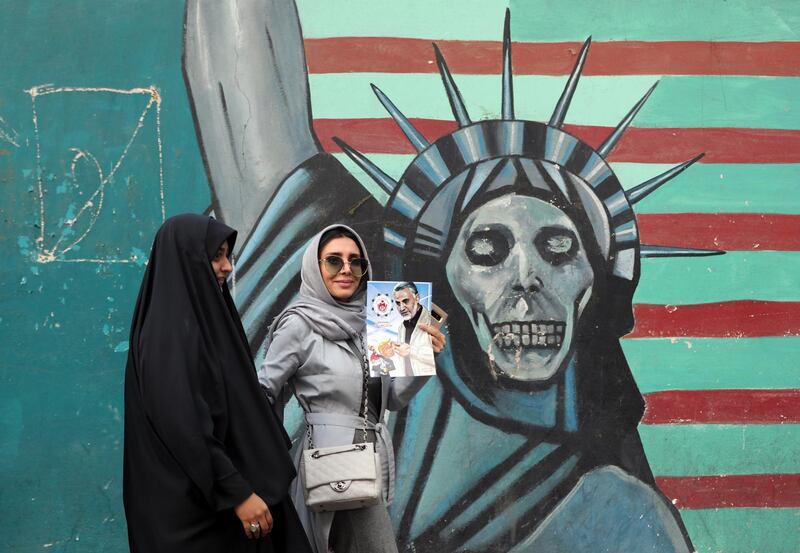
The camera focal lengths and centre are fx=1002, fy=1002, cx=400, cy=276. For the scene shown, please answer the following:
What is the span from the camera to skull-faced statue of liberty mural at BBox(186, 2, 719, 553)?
Result: 4.55 metres

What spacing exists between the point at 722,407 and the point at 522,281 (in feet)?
3.70

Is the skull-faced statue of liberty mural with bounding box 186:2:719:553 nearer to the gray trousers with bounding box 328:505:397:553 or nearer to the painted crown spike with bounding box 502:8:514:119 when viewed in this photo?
the painted crown spike with bounding box 502:8:514:119

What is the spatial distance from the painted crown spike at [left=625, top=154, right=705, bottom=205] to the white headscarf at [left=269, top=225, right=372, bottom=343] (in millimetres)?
1744

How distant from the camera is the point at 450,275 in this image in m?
4.63

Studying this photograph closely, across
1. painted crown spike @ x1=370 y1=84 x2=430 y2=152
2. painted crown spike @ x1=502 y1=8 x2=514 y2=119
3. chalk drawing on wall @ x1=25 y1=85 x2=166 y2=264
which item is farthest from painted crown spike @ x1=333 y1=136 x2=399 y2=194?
chalk drawing on wall @ x1=25 y1=85 x2=166 y2=264

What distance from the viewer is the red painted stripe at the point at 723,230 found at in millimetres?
4727

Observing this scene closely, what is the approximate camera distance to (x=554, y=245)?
4.69 m

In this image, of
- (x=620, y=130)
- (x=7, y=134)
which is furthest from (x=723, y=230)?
(x=7, y=134)

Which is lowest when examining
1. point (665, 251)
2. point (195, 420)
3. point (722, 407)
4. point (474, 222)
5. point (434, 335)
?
point (722, 407)

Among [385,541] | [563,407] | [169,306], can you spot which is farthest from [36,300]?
[563,407]

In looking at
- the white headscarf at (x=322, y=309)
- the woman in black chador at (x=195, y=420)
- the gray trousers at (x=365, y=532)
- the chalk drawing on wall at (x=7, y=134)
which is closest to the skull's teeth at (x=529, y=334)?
the white headscarf at (x=322, y=309)

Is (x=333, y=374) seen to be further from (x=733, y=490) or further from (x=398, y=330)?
(x=733, y=490)

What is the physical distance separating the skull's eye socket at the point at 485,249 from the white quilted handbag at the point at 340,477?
1577mm

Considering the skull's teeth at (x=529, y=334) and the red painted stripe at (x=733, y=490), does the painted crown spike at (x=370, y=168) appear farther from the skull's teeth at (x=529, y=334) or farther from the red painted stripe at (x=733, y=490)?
the red painted stripe at (x=733, y=490)
